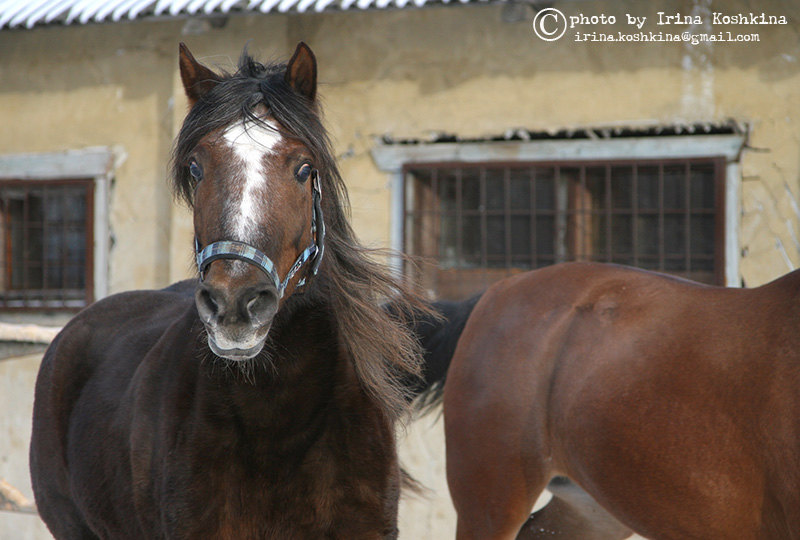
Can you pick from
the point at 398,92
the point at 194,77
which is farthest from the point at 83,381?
the point at 398,92

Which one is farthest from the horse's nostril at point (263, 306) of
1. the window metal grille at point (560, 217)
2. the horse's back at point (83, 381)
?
the window metal grille at point (560, 217)

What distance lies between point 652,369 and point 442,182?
316 cm

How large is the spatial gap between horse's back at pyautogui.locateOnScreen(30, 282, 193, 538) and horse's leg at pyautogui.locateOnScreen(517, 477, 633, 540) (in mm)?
1788

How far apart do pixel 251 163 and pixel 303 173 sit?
0.16 metres

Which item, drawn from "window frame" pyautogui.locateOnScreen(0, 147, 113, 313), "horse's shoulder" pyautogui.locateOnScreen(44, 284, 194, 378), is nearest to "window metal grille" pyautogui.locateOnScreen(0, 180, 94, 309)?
"window frame" pyautogui.locateOnScreen(0, 147, 113, 313)

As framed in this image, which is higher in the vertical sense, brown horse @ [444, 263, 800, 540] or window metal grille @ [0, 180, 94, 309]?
window metal grille @ [0, 180, 94, 309]

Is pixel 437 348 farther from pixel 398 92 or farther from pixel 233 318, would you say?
pixel 398 92

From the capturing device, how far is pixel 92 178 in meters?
6.52

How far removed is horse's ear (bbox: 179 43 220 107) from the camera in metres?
2.19

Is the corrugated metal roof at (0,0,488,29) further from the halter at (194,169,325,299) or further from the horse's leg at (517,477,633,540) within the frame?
the halter at (194,169,325,299)

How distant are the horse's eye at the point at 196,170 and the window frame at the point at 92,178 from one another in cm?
475

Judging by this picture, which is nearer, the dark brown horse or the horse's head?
the horse's head

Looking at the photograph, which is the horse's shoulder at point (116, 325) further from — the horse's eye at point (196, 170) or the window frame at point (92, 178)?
Result: the window frame at point (92, 178)

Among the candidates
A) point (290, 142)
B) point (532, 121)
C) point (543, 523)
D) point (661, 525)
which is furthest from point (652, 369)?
point (532, 121)
